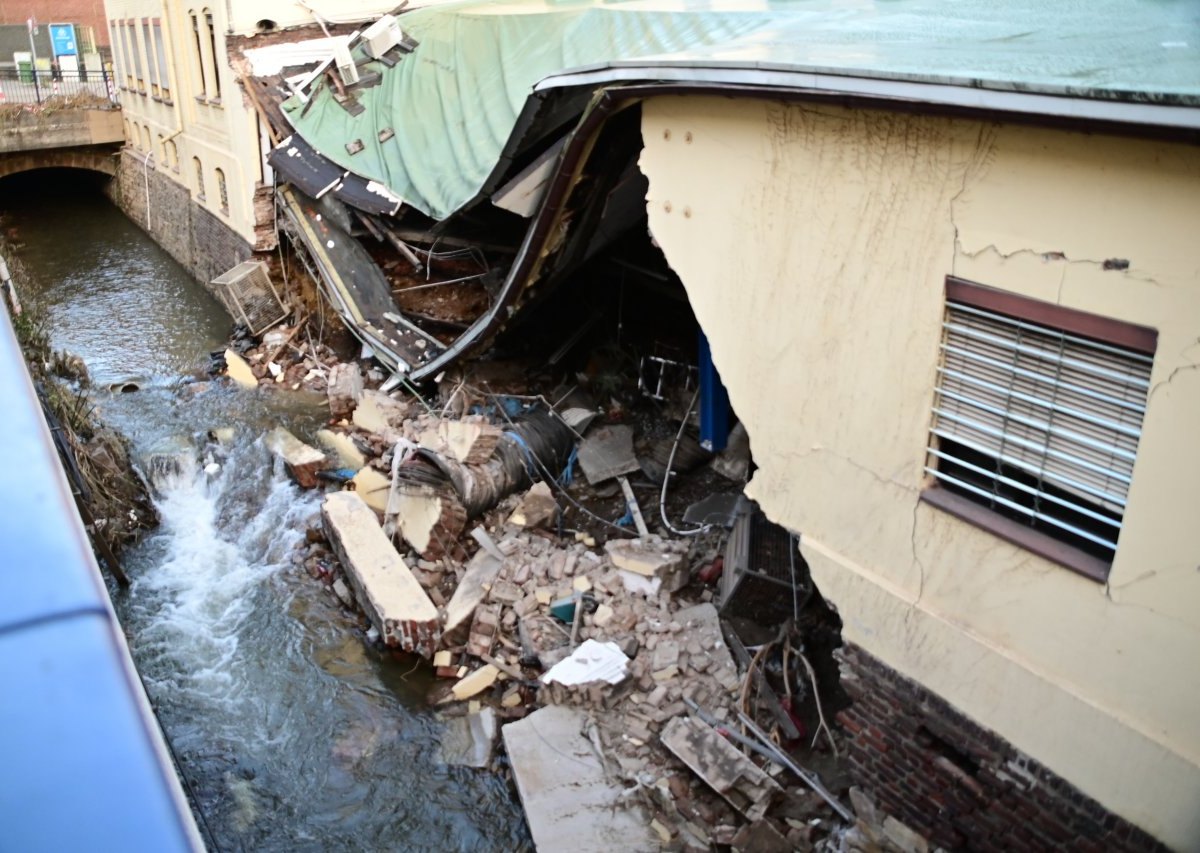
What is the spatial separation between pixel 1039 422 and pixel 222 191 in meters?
14.5

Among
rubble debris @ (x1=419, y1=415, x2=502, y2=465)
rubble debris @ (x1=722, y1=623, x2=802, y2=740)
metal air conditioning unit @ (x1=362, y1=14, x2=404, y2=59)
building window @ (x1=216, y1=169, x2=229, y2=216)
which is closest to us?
rubble debris @ (x1=722, y1=623, x2=802, y2=740)

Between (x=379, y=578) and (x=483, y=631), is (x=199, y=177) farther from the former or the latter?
(x=483, y=631)

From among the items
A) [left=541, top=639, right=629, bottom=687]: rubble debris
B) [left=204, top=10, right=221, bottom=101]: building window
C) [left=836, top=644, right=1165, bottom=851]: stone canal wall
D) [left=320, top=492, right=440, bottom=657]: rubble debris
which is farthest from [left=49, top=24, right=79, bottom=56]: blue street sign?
[left=836, top=644, right=1165, bottom=851]: stone canal wall

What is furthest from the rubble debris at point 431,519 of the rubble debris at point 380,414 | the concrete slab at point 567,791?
the concrete slab at point 567,791

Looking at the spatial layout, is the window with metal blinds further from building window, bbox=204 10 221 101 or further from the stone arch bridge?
the stone arch bridge

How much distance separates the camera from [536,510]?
27.0ft

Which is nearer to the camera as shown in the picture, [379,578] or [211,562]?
[379,578]

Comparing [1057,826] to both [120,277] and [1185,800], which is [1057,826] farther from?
[120,277]

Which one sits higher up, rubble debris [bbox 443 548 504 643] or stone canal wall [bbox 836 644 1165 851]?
stone canal wall [bbox 836 644 1165 851]

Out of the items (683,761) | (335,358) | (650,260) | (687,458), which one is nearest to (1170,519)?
(683,761)

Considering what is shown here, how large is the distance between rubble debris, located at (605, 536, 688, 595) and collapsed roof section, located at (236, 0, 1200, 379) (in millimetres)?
2690

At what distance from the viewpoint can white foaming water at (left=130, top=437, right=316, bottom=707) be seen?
7.61m

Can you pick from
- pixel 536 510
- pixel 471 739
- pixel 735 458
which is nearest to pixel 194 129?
pixel 536 510

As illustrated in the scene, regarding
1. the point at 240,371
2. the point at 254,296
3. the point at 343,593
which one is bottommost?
the point at 343,593
